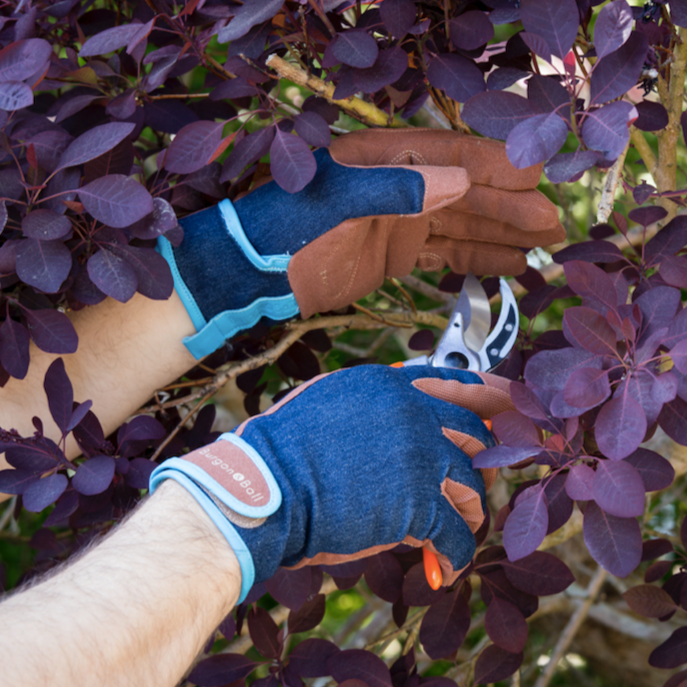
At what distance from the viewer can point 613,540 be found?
3.59 feet

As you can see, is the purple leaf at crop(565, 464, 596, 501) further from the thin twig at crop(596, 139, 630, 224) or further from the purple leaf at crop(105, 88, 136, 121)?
the purple leaf at crop(105, 88, 136, 121)

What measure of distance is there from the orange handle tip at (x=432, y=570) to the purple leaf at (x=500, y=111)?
0.90 meters

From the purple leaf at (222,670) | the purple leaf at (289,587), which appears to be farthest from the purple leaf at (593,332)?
the purple leaf at (222,670)

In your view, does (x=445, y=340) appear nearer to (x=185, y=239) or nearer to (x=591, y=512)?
(x=591, y=512)

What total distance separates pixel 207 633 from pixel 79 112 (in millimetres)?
1283

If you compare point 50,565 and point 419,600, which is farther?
point 50,565

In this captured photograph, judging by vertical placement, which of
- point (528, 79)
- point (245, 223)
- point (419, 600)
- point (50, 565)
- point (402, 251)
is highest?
point (528, 79)

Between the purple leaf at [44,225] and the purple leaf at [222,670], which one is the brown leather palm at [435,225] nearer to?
the purple leaf at [44,225]

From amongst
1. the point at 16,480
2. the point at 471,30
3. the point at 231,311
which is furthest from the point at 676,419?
the point at 16,480

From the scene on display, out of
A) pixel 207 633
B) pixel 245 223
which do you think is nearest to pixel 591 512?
pixel 207 633

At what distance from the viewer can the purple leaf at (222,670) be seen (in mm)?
1574

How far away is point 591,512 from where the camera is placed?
112 centimetres

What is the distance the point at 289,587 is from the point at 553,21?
1334 millimetres

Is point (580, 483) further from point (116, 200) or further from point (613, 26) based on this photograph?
point (116, 200)
